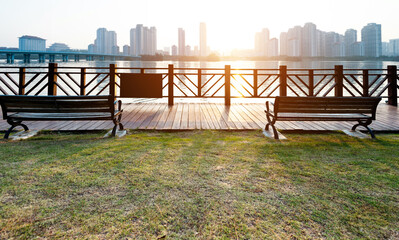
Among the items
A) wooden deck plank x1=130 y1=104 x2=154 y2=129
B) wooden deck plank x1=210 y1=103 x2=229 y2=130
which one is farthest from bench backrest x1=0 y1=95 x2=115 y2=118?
wooden deck plank x1=210 y1=103 x2=229 y2=130

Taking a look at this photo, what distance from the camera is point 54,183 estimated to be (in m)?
3.27

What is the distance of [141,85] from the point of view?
33.1ft

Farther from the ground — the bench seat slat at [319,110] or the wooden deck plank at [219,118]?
the bench seat slat at [319,110]

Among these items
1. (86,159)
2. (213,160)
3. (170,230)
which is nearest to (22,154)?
(86,159)

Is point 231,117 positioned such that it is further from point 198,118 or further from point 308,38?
point 308,38

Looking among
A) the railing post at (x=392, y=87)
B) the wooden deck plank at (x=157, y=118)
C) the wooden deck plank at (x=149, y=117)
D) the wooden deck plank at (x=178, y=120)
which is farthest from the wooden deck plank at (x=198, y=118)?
the railing post at (x=392, y=87)

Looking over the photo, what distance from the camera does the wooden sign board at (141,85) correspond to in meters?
10.0

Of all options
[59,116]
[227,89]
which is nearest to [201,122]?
[59,116]

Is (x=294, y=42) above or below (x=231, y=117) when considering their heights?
above

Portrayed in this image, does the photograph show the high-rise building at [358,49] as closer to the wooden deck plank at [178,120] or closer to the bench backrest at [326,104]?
the wooden deck plank at [178,120]

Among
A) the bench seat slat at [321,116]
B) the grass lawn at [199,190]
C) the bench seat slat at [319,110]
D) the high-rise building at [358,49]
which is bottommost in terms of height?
the grass lawn at [199,190]

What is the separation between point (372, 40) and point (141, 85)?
548ft

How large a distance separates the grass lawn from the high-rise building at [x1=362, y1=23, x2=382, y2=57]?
167 m

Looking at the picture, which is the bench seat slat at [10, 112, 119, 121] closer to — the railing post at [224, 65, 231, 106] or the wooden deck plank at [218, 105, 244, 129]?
the wooden deck plank at [218, 105, 244, 129]
